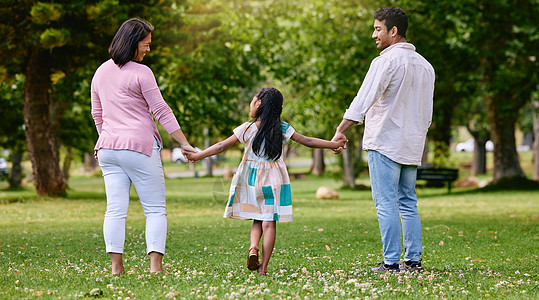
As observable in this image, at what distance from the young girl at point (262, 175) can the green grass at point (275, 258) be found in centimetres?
54

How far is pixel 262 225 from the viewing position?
5773 millimetres

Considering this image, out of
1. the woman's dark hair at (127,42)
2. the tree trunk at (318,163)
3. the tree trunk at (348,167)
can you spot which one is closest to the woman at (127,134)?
the woman's dark hair at (127,42)

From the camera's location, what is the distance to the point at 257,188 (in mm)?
5711

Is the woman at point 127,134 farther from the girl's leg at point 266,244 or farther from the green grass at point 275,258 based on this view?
the girl's leg at point 266,244

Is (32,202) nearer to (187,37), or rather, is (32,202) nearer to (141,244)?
(187,37)

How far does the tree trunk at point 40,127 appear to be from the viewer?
17812mm

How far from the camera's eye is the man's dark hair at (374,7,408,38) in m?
5.68

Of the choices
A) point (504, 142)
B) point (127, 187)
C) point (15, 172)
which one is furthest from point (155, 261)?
point (15, 172)

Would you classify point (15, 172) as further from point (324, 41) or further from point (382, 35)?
point (382, 35)

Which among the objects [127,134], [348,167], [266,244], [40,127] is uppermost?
[40,127]

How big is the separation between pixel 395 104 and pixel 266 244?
1.78m

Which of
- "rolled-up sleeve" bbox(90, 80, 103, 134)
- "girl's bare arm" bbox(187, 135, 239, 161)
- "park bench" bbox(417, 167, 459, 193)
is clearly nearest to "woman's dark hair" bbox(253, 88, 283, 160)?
"girl's bare arm" bbox(187, 135, 239, 161)

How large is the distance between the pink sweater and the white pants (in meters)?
0.08

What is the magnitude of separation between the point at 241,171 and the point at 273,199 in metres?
0.41
